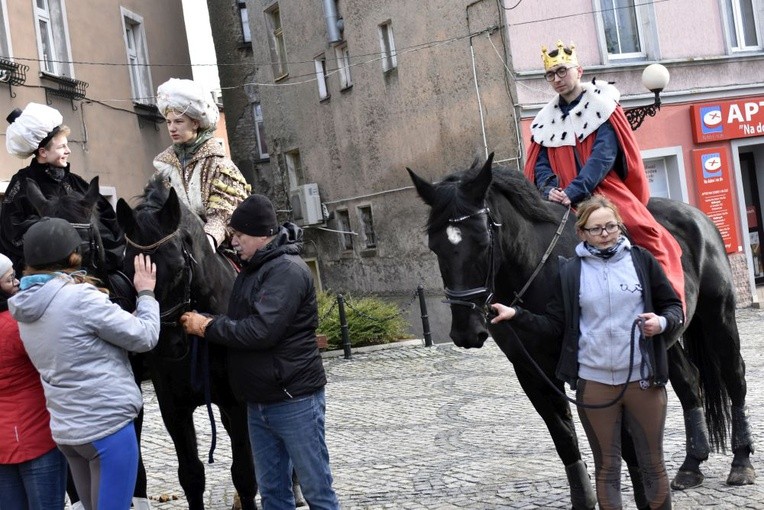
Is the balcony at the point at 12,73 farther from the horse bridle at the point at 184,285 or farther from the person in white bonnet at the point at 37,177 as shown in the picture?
the horse bridle at the point at 184,285

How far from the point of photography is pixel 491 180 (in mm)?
5219

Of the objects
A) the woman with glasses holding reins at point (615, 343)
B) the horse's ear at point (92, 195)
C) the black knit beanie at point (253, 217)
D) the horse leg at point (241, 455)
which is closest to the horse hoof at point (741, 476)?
the woman with glasses holding reins at point (615, 343)

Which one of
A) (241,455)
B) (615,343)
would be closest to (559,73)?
(615,343)

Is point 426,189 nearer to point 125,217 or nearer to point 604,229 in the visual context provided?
point 604,229

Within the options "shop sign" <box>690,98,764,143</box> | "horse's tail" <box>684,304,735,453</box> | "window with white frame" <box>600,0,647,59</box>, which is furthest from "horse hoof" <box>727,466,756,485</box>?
"shop sign" <box>690,98,764,143</box>

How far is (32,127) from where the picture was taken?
237 inches

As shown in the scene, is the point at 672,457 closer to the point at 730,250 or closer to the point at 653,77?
the point at 653,77

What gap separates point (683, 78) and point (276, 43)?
12847 millimetres

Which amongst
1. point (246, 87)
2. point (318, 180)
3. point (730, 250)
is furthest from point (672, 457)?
point (246, 87)

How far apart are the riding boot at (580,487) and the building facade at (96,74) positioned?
34.5 feet

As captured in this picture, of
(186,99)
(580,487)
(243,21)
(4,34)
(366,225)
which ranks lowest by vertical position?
(580,487)

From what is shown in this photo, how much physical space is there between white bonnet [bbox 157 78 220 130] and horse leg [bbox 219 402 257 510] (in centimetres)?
174

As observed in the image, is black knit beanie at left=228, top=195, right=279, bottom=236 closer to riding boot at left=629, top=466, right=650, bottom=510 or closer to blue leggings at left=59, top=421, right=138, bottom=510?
blue leggings at left=59, top=421, right=138, bottom=510

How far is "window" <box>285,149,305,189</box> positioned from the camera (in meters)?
28.6
